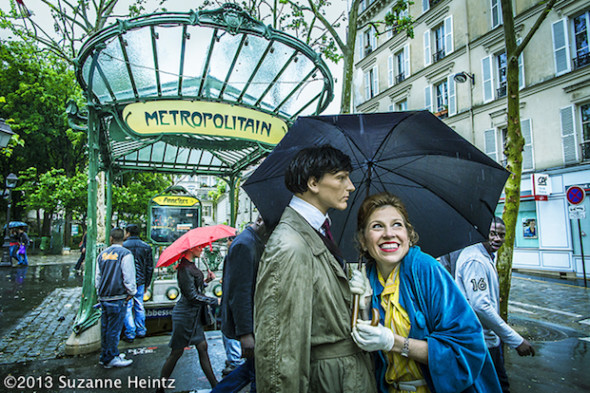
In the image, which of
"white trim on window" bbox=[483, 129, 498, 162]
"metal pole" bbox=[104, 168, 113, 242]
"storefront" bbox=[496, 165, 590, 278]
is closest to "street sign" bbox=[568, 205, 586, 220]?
"storefront" bbox=[496, 165, 590, 278]

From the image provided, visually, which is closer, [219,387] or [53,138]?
[219,387]

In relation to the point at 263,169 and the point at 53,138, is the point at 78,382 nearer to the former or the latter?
the point at 263,169

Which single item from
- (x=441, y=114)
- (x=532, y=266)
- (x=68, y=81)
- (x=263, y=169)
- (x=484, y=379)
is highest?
(x=68, y=81)

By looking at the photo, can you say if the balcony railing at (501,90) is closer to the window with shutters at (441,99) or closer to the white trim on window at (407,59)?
the window with shutters at (441,99)

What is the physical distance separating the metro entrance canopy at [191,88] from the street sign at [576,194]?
9065 mm

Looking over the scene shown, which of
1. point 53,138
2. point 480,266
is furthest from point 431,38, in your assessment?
point 53,138

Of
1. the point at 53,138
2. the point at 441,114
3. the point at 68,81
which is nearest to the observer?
the point at 441,114

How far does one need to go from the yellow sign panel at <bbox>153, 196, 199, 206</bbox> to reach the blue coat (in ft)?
→ 23.1

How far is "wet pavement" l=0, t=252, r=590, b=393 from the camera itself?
13.5 feet

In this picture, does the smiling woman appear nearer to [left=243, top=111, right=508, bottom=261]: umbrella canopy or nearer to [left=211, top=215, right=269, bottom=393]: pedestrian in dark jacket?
[left=243, top=111, right=508, bottom=261]: umbrella canopy

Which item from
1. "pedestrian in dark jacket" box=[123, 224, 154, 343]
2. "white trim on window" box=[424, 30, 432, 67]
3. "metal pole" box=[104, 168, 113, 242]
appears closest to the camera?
"pedestrian in dark jacket" box=[123, 224, 154, 343]

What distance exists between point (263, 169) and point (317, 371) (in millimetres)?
1437

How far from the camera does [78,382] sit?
412 centimetres

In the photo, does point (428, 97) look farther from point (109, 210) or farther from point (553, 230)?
point (109, 210)
